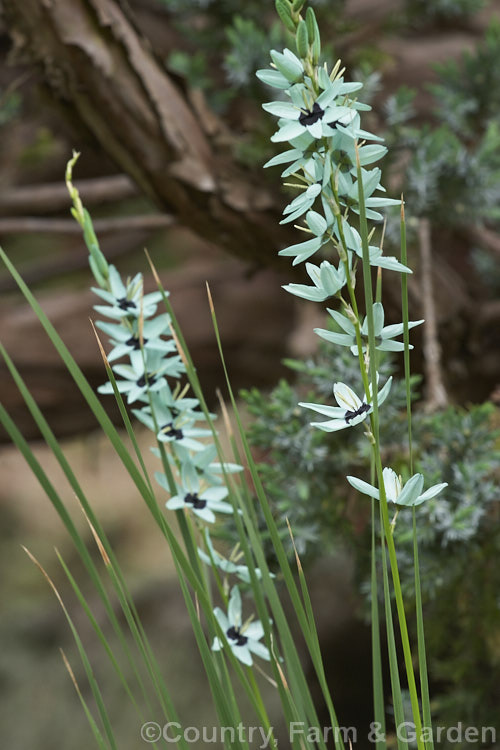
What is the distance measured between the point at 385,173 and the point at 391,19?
1.08 feet

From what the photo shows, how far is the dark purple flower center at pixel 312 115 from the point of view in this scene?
30 centimetres

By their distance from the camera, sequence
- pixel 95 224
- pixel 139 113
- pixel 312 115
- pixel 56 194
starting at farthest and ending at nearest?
1. pixel 56 194
2. pixel 95 224
3. pixel 139 113
4. pixel 312 115

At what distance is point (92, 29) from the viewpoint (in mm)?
841

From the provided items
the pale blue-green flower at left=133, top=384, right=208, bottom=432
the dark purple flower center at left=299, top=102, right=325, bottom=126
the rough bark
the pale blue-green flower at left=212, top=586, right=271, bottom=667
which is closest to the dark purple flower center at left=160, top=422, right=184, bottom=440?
the pale blue-green flower at left=133, top=384, right=208, bottom=432

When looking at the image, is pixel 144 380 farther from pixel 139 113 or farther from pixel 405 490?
pixel 139 113

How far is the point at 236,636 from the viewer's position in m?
0.50

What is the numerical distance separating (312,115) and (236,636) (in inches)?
14.0

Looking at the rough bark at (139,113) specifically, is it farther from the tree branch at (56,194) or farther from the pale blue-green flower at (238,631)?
the pale blue-green flower at (238,631)

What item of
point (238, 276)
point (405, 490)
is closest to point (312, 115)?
point (405, 490)

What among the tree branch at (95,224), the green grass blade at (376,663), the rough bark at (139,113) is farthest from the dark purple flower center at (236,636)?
the tree branch at (95,224)

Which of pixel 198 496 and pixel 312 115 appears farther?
pixel 198 496

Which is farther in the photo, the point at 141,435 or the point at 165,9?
the point at 141,435

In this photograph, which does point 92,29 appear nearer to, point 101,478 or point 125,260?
point 125,260

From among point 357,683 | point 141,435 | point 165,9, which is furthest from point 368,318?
point 141,435
